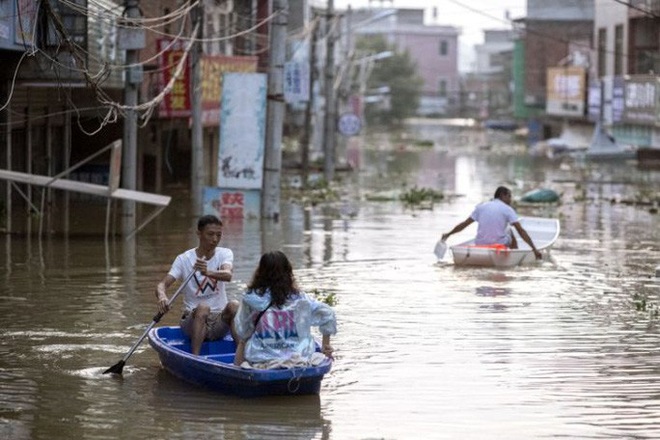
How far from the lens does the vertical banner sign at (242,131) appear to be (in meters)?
29.5

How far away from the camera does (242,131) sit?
29.5 meters

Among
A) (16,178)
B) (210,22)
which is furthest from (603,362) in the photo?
(210,22)

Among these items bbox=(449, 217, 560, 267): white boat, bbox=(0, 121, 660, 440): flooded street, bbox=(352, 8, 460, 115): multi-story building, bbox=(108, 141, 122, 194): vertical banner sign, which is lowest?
bbox=(0, 121, 660, 440): flooded street

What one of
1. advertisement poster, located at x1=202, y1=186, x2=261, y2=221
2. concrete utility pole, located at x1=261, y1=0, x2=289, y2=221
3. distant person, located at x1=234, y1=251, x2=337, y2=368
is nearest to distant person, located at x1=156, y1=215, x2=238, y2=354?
distant person, located at x1=234, y1=251, x2=337, y2=368

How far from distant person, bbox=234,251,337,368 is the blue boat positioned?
4.2 inches

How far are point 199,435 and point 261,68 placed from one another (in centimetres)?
4058

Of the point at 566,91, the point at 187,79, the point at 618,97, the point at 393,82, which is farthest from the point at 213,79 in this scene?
the point at 393,82

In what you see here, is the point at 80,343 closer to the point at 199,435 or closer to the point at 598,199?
the point at 199,435

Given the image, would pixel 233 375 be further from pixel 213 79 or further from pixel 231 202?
pixel 213 79

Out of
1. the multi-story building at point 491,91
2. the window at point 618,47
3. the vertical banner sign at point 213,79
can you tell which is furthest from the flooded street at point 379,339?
the multi-story building at point 491,91

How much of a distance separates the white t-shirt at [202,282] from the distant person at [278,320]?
1.08 meters

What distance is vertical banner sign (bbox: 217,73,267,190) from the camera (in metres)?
29.5

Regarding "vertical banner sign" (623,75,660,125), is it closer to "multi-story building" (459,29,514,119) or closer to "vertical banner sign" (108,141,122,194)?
"vertical banner sign" (108,141,122,194)

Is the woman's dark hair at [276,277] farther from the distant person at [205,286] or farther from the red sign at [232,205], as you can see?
the red sign at [232,205]
